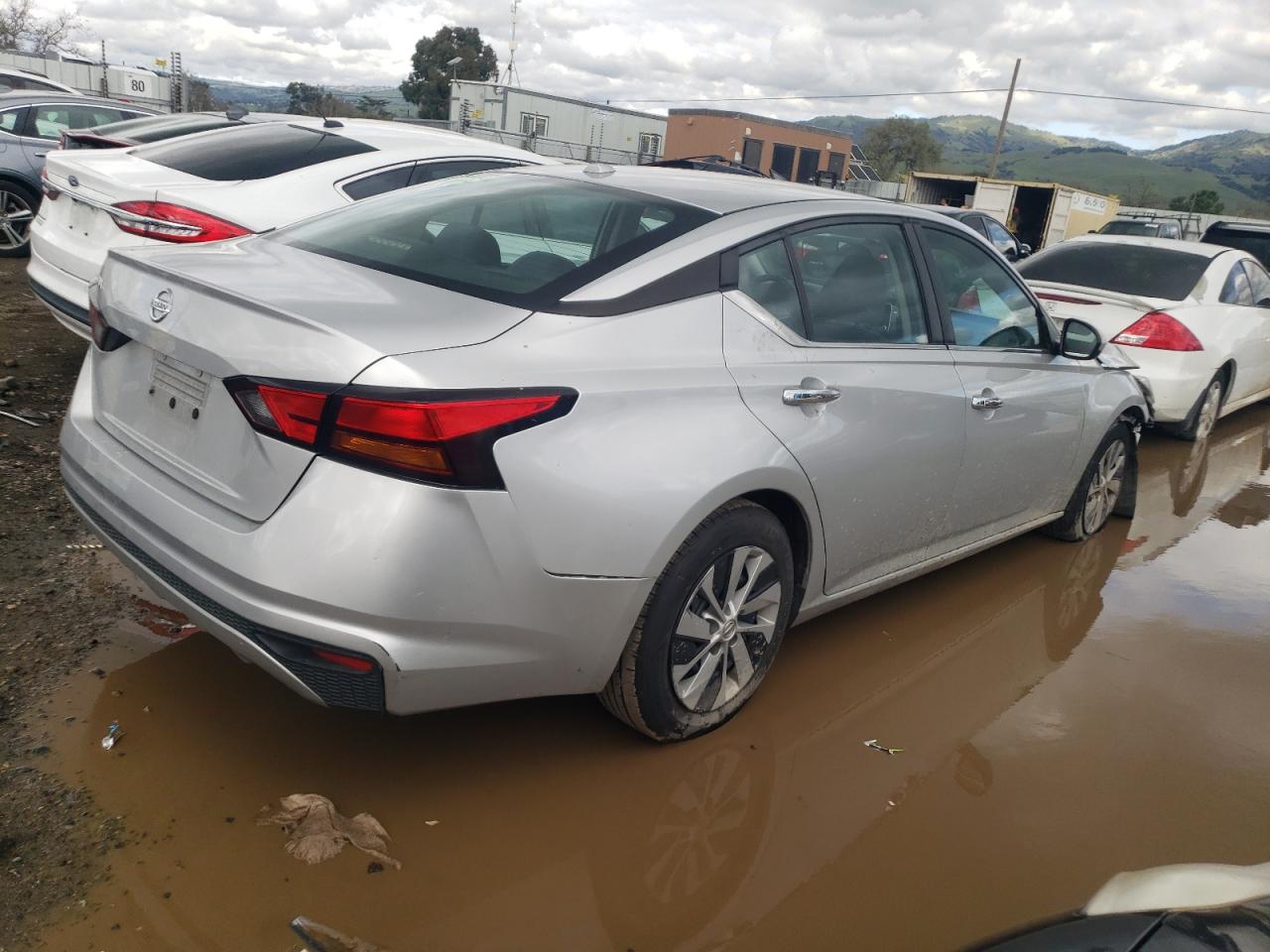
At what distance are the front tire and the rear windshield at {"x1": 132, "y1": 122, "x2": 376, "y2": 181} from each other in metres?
3.75

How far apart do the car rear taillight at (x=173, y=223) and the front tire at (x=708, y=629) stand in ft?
10.7

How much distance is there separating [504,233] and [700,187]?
715 millimetres

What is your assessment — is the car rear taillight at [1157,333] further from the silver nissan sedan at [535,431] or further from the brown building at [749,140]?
the brown building at [749,140]

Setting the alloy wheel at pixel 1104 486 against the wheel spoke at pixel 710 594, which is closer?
the wheel spoke at pixel 710 594

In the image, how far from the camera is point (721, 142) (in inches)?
1758

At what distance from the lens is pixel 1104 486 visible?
5.18 meters

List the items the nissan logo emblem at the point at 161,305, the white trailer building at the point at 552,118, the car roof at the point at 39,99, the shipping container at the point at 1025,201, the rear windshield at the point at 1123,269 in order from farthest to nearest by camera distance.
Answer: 1. the white trailer building at the point at 552,118
2. the shipping container at the point at 1025,201
3. the car roof at the point at 39,99
4. the rear windshield at the point at 1123,269
5. the nissan logo emblem at the point at 161,305

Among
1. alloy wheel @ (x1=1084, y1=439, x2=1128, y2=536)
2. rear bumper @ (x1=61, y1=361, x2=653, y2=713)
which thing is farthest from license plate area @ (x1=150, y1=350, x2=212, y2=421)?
alloy wheel @ (x1=1084, y1=439, x2=1128, y2=536)

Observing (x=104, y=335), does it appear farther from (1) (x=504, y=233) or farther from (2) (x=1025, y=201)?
(2) (x=1025, y=201)

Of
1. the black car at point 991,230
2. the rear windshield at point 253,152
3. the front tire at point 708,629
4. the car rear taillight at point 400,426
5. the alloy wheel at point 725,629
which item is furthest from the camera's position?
the black car at point 991,230

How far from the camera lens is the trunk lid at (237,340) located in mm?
2219

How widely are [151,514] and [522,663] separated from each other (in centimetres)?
99

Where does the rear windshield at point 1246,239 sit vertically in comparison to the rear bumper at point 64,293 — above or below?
above

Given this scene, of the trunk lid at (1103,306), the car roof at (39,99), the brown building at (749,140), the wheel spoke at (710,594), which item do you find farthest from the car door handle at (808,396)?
the brown building at (749,140)
